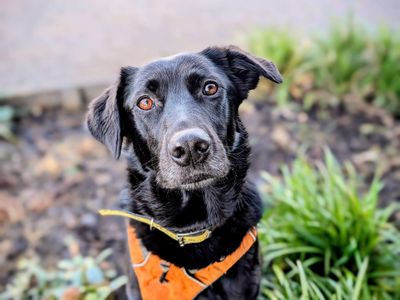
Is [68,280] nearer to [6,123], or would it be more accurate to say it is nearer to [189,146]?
[189,146]

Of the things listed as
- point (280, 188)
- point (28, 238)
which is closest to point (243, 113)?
point (280, 188)

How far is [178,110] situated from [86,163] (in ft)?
7.30

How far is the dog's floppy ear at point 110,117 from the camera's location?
2268 mm

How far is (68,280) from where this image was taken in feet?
10.3

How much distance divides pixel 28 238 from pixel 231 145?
2.02m

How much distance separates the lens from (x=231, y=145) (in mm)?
2408

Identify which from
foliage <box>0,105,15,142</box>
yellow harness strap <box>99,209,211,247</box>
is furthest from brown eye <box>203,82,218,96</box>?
foliage <box>0,105,15,142</box>

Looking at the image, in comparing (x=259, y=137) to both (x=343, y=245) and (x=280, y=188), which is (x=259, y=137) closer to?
(x=280, y=188)

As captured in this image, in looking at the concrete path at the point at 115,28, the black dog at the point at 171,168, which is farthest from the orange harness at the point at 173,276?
the concrete path at the point at 115,28

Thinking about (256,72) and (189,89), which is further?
(256,72)

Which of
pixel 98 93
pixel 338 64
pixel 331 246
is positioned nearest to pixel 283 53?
pixel 338 64

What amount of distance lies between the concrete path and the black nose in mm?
3167

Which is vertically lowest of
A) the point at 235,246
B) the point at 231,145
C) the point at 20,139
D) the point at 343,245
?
the point at 20,139

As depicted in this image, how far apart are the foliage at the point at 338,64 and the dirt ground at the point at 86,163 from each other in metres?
0.17
